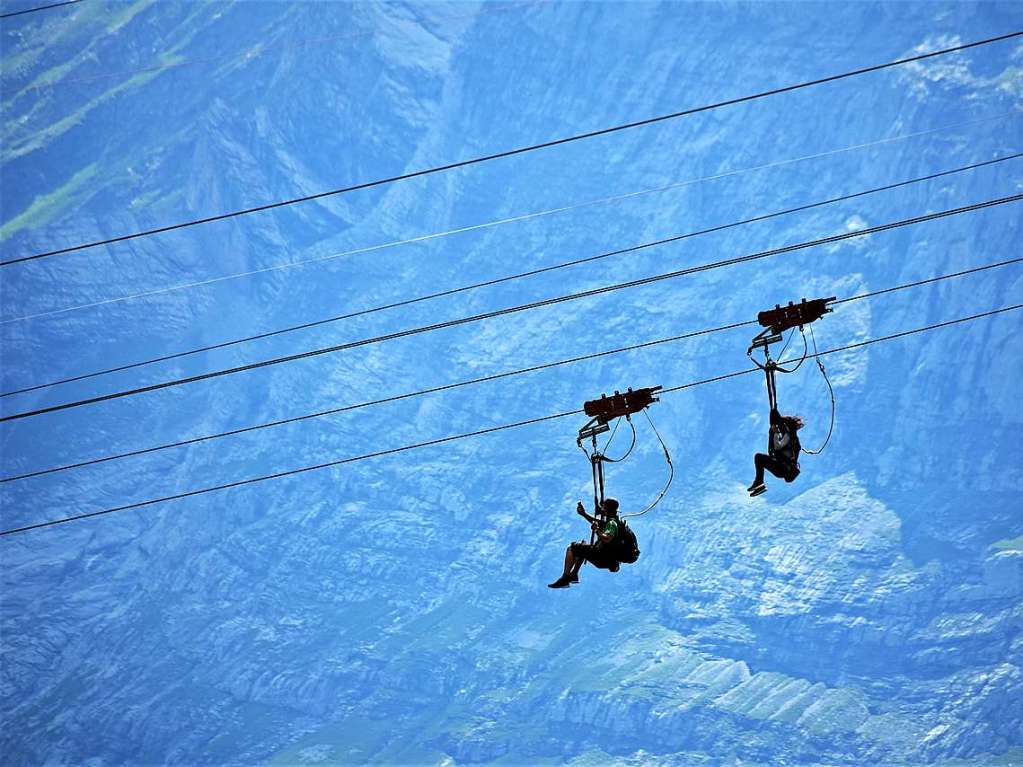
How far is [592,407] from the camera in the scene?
1011 inches

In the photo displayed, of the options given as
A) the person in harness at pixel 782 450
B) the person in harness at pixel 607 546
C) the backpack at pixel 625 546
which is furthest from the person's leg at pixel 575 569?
the person in harness at pixel 782 450

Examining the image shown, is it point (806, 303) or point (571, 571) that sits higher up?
point (806, 303)

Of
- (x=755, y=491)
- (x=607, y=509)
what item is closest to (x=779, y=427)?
(x=755, y=491)

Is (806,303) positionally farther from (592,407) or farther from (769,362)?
(592,407)

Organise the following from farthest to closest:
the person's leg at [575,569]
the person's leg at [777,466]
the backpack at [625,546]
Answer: the person's leg at [777,466], the person's leg at [575,569], the backpack at [625,546]

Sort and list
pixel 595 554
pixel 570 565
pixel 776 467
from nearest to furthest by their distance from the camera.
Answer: pixel 570 565 < pixel 595 554 < pixel 776 467

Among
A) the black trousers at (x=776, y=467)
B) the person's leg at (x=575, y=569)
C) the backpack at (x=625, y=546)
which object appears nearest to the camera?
the backpack at (x=625, y=546)

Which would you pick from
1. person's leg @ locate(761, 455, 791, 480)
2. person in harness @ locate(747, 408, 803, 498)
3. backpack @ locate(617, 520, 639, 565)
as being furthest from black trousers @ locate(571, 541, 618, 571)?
person's leg @ locate(761, 455, 791, 480)

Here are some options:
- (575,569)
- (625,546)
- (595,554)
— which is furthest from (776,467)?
(575,569)

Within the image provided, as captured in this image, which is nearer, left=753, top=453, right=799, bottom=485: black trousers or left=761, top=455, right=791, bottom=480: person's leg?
left=753, top=453, right=799, bottom=485: black trousers

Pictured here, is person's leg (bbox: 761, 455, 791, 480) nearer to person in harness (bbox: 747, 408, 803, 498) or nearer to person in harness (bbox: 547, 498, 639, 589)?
person in harness (bbox: 747, 408, 803, 498)

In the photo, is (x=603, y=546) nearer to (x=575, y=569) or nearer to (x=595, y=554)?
(x=595, y=554)

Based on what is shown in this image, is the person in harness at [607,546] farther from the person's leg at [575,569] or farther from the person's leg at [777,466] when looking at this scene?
the person's leg at [777,466]

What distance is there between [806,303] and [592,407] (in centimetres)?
413
